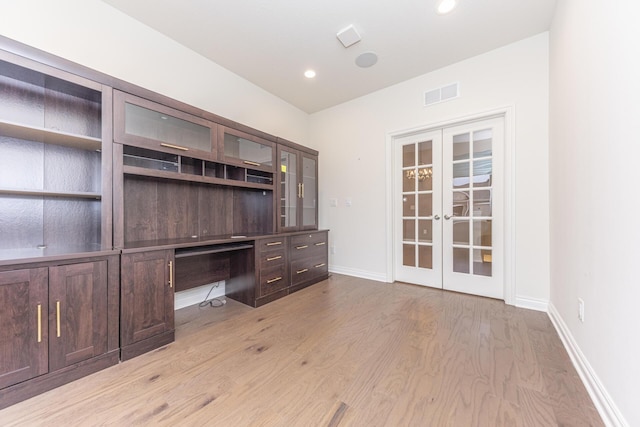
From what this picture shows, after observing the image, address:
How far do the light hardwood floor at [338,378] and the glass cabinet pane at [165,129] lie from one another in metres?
1.69

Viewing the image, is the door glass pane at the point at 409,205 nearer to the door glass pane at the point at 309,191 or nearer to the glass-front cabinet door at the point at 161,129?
the door glass pane at the point at 309,191

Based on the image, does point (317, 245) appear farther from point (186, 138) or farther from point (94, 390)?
point (94, 390)

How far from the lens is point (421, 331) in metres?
2.11

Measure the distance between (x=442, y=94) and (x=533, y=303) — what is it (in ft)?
8.58

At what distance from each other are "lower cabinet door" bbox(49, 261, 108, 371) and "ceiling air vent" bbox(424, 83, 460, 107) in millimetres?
3748

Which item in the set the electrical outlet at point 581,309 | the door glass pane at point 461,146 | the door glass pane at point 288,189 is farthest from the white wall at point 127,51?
A: the electrical outlet at point 581,309

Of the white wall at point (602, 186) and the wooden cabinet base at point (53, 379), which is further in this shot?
the wooden cabinet base at point (53, 379)

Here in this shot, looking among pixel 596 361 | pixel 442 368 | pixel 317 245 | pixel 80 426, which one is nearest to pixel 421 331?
pixel 442 368

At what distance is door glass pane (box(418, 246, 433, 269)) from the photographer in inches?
129

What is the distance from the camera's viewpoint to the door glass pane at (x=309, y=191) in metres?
3.58

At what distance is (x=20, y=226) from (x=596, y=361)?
371 centimetres

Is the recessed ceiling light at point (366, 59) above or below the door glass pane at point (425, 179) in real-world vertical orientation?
above

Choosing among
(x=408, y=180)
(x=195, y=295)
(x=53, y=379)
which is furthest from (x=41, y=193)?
(x=408, y=180)

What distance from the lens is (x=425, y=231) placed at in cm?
331
